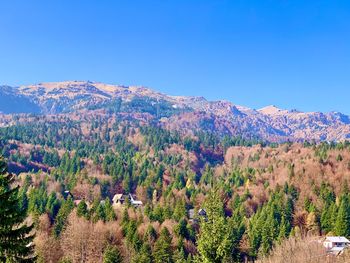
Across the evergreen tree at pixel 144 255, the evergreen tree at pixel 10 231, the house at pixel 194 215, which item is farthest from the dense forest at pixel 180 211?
the evergreen tree at pixel 10 231

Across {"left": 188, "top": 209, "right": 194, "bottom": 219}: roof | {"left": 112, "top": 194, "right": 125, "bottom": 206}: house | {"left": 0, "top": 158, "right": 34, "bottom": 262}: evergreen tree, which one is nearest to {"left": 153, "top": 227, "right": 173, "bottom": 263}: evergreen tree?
{"left": 188, "top": 209, "right": 194, "bottom": 219}: roof

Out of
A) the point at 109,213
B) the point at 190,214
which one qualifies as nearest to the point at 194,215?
the point at 190,214

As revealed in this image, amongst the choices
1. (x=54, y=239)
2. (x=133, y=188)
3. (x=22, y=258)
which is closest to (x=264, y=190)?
(x=133, y=188)

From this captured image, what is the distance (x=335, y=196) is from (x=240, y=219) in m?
37.9

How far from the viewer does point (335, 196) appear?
130 m

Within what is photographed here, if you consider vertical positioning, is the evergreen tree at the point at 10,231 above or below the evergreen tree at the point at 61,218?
above

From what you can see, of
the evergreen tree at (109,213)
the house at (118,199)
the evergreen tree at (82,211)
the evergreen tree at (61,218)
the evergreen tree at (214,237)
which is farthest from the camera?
the house at (118,199)

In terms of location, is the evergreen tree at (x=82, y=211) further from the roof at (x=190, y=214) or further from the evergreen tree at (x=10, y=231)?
the evergreen tree at (x=10, y=231)

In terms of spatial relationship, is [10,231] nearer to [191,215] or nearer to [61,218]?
[61,218]

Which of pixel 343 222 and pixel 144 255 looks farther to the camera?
pixel 343 222

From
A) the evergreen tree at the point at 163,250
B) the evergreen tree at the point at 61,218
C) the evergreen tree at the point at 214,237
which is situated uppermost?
the evergreen tree at the point at 214,237

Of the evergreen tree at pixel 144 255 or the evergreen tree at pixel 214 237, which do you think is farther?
the evergreen tree at pixel 144 255

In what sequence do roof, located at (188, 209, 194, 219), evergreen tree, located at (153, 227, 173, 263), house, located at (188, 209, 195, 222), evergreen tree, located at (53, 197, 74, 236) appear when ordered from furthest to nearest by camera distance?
roof, located at (188, 209, 194, 219) → house, located at (188, 209, 195, 222) → evergreen tree, located at (53, 197, 74, 236) → evergreen tree, located at (153, 227, 173, 263)

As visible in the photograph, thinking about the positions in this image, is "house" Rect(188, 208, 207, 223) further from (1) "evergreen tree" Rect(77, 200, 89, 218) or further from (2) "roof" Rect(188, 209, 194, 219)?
(1) "evergreen tree" Rect(77, 200, 89, 218)
